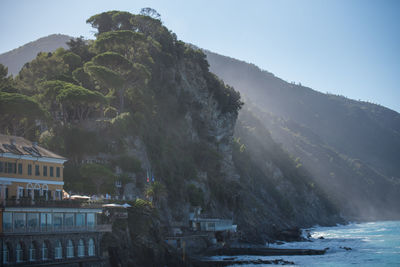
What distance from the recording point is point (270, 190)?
488ft

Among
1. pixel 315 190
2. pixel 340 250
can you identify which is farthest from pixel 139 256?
pixel 315 190

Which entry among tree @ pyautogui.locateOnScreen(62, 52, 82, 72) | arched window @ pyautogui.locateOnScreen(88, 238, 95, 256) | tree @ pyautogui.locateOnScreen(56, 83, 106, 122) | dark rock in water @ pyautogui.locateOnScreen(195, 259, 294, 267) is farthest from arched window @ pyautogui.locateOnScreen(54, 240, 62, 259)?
tree @ pyautogui.locateOnScreen(62, 52, 82, 72)

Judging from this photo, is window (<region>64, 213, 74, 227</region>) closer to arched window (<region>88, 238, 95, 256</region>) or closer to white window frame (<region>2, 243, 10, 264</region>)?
arched window (<region>88, 238, 95, 256</region>)

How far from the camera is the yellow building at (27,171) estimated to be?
43.0 meters

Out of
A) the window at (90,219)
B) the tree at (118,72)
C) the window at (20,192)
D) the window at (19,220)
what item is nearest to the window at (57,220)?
the window at (19,220)

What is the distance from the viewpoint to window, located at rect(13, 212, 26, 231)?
39344 mm

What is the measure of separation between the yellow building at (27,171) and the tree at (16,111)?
14.0m

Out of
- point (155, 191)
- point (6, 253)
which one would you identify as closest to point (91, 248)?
point (6, 253)

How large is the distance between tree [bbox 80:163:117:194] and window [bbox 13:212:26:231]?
17.8 metres

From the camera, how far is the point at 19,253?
38.7m

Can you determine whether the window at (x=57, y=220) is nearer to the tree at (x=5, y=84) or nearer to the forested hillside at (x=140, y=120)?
the forested hillside at (x=140, y=120)

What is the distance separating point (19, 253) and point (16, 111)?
2513cm

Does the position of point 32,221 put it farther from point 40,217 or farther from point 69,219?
point 69,219

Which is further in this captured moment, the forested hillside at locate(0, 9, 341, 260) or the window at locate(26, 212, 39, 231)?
the forested hillside at locate(0, 9, 341, 260)
